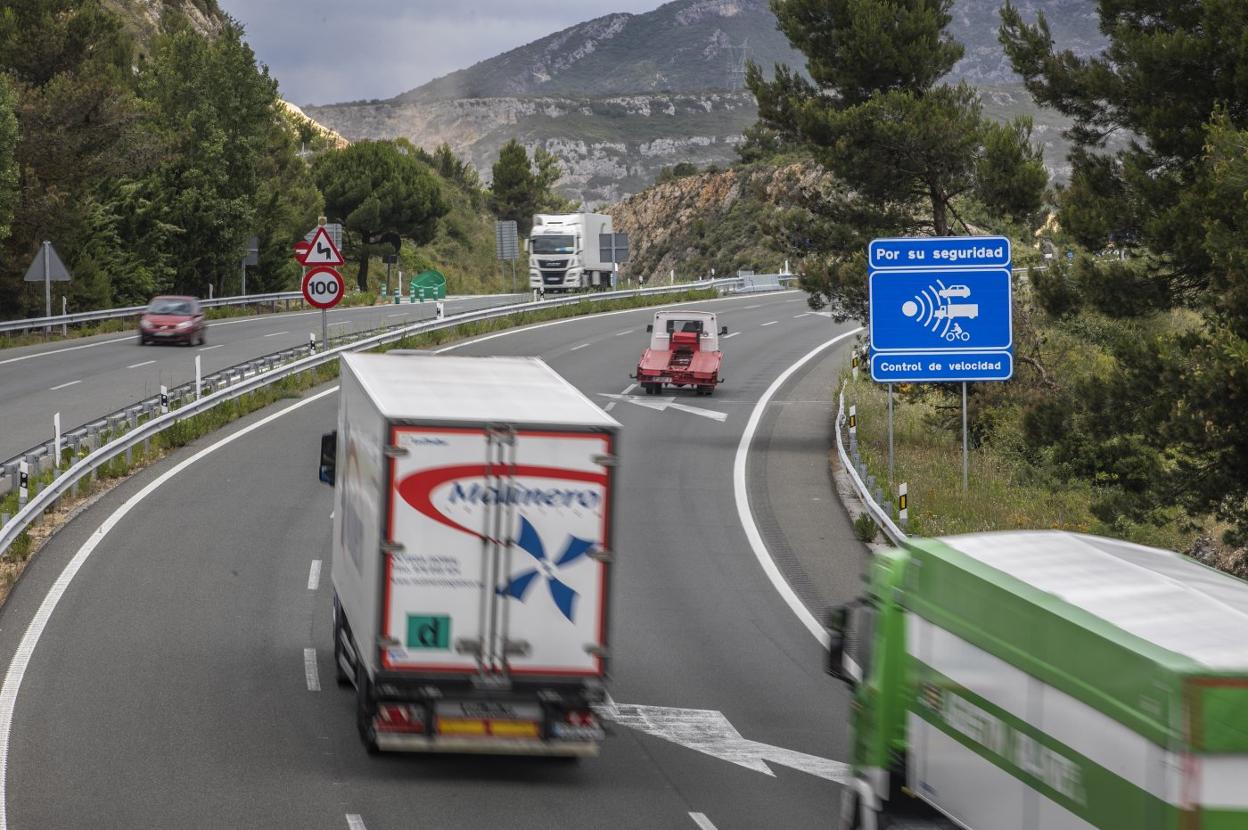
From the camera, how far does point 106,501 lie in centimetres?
2267

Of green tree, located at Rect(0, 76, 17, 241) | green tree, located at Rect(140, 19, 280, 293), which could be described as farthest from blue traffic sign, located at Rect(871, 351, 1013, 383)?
green tree, located at Rect(140, 19, 280, 293)

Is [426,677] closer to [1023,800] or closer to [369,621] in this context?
[369,621]

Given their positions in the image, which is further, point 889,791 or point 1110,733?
point 889,791

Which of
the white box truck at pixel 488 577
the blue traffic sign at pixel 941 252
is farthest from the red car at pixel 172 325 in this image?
the white box truck at pixel 488 577

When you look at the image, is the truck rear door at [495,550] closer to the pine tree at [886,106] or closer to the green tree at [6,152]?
the pine tree at [886,106]

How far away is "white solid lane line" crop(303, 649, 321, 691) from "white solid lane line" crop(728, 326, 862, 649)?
5317 mm

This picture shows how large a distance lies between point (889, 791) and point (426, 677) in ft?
13.1

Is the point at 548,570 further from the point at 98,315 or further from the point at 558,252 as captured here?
the point at 558,252

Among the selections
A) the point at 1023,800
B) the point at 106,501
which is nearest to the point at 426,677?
the point at 1023,800

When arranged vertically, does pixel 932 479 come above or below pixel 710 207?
below

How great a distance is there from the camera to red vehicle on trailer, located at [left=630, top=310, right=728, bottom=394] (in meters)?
35.8

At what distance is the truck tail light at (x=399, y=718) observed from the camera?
446 inches

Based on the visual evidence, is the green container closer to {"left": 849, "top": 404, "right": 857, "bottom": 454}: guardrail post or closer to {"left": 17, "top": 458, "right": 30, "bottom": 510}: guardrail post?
{"left": 849, "top": 404, "right": 857, "bottom": 454}: guardrail post

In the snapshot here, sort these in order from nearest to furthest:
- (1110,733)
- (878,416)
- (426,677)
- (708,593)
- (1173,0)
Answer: (1110,733)
(426,677)
(708,593)
(1173,0)
(878,416)
